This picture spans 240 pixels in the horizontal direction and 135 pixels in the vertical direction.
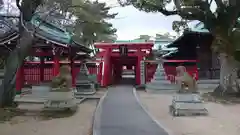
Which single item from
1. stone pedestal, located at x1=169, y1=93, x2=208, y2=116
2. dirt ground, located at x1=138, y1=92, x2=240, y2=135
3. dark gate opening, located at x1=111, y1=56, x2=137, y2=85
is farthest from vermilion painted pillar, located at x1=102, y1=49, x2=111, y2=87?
stone pedestal, located at x1=169, y1=93, x2=208, y2=116

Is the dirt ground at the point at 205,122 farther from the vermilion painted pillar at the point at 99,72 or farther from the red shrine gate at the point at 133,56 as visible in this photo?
the vermilion painted pillar at the point at 99,72

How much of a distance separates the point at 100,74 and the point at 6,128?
12.5 meters

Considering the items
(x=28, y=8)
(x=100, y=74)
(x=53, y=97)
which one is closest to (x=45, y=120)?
(x=53, y=97)

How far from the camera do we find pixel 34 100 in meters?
12.0

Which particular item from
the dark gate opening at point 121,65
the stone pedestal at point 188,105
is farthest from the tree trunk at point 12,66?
the dark gate opening at point 121,65

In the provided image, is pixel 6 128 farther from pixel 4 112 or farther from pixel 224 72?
pixel 224 72

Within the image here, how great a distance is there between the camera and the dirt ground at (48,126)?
22.6ft

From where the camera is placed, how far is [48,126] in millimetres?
7555

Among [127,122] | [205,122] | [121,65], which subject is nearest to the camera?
[127,122]

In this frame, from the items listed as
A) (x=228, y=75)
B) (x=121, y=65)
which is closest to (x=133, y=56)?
(x=228, y=75)

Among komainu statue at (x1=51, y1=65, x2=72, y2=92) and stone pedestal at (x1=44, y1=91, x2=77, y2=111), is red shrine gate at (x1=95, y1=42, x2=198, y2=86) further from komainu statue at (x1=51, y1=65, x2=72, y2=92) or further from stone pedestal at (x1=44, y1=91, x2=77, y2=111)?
stone pedestal at (x1=44, y1=91, x2=77, y2=111)

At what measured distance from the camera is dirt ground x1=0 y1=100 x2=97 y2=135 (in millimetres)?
6883

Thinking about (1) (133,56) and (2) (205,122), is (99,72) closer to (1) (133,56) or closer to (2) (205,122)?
(1) (133,56)

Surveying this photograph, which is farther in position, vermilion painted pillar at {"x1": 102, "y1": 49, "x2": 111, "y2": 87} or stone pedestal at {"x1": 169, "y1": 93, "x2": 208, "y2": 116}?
vermilion painted pillar at {"x1": 102, "y1": 49, "x2": 111, "y2": 87}
